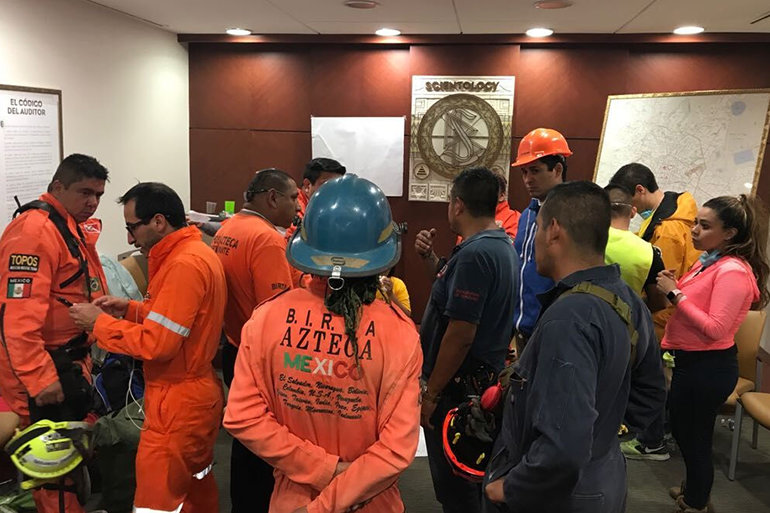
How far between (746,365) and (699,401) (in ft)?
3.68

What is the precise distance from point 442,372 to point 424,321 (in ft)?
0.88

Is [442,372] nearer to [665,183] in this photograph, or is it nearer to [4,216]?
[4,216]

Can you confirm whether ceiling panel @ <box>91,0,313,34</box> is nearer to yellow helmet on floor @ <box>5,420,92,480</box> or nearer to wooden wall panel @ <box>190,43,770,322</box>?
wooden wall panel @ <box>190,43,770,322</box>

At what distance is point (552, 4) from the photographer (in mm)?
3588

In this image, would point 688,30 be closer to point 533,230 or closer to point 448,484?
point 533,230

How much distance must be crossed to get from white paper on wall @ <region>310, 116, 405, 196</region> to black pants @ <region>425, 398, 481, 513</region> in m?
3.09

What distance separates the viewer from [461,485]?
2168 millimetres

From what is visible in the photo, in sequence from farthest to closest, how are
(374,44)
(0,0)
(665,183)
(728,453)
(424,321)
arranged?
(374,44)
(665,183)
(728,453)
(0,0)
(424,321)

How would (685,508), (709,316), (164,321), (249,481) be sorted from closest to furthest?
(164,321) < (249,481) < (709,316) < (685,508)

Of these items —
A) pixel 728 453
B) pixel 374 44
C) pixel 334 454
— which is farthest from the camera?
pixel 374 44

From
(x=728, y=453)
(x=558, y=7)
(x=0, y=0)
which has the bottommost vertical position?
(x=728, y=453)

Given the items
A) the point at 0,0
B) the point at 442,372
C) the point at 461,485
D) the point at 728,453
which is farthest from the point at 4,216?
the point at 728,453

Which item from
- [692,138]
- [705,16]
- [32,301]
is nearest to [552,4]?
[705,16]

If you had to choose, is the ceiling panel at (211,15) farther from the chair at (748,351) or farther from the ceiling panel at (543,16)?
the chair at (748,351)
